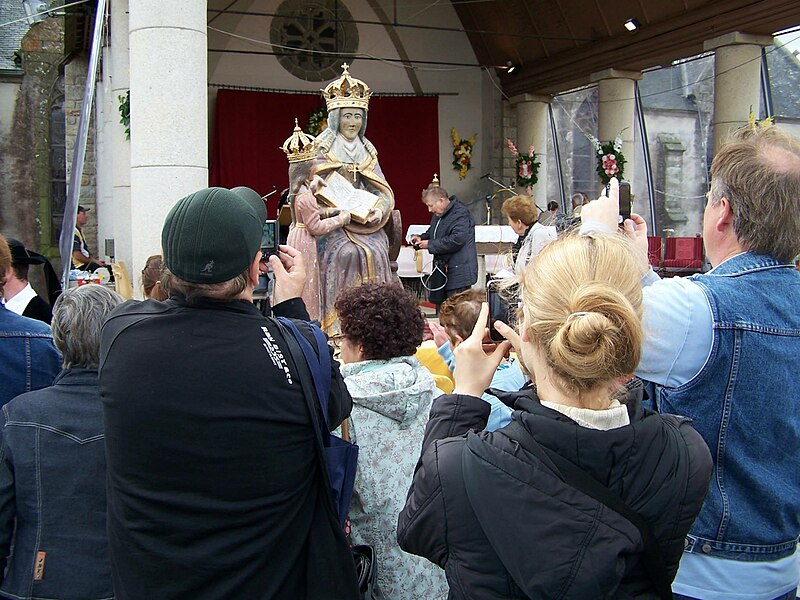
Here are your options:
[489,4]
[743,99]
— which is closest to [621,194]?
[743,99]

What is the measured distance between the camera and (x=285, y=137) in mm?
13672

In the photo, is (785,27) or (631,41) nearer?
(785,27)

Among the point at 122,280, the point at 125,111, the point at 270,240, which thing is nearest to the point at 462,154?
the point at 125,111

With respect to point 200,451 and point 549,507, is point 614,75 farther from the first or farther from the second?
point 549,507

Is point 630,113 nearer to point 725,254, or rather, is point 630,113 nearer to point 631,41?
point 631,41

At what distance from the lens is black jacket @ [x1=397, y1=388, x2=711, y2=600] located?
1.06m

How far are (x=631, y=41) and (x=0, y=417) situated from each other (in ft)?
37.5

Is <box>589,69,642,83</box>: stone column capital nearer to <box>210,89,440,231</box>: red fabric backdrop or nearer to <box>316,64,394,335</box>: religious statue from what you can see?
<box>210,89,440,231</box>: red fabric backdrop

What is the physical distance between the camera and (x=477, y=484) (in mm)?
1116

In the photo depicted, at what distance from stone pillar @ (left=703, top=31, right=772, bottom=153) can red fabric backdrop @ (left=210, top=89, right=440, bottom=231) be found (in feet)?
19.1

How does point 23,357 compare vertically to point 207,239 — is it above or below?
below

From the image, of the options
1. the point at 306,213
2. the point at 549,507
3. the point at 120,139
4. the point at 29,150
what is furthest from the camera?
the point at 29,150

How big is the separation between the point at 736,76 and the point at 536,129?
4.41 metres

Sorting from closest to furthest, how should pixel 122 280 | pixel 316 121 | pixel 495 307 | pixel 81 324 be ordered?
1. pixel 495 307
2. pixel 81 324
3. pixel 122 280
4. pixel 316 121
